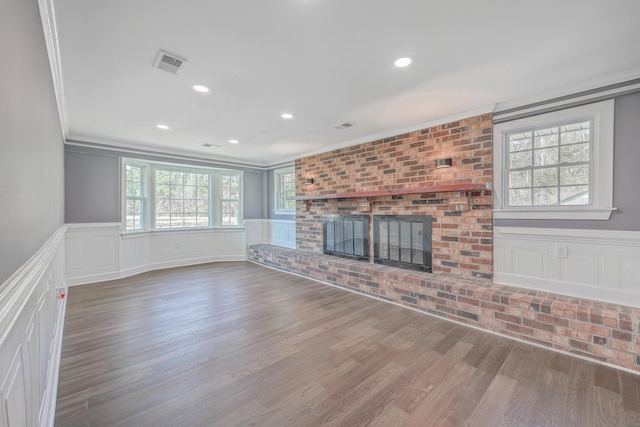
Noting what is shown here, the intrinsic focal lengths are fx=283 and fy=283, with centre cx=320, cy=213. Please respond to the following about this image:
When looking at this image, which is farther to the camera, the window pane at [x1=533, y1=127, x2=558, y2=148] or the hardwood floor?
the window pane at [x1=533, y1=127, x2=558, y2=148]

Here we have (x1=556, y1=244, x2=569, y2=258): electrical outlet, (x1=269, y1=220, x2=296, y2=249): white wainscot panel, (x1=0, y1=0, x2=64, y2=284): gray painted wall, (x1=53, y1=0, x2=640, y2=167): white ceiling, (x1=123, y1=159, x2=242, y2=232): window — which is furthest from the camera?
(x1=269, y1=220, x2=296, y2=249): white wainscot panel

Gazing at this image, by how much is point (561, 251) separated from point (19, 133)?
4130 millimetres

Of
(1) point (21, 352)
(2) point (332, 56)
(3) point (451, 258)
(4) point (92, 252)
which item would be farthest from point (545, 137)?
(4) point (92, 252)

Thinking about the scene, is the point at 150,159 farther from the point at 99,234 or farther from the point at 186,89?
the point at 186,89

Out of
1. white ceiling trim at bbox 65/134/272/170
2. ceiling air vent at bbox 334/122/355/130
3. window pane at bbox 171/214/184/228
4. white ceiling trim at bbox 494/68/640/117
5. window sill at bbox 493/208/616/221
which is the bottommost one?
window pane at bbox 171/214/184/228

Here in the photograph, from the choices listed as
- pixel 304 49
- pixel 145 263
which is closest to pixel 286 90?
pixel 304 49

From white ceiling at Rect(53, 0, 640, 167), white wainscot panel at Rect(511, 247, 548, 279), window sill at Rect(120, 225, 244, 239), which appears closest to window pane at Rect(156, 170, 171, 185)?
window sill at Rect(120, 225, 244, 239)

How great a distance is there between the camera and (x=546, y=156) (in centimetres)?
308

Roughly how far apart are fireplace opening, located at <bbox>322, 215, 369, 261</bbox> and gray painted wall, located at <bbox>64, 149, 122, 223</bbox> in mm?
3734

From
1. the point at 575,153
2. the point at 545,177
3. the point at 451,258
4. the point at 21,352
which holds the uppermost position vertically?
the point at 575,153

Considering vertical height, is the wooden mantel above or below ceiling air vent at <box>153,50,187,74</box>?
below

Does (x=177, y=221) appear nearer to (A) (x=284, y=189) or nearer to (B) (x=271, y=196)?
(B) (x=271, y=196)

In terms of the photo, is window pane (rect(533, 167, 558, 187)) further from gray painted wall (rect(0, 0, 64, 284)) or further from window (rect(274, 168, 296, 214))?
window (rect(274, 168, 296, 214))

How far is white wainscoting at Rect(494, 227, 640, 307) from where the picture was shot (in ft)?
8.45
